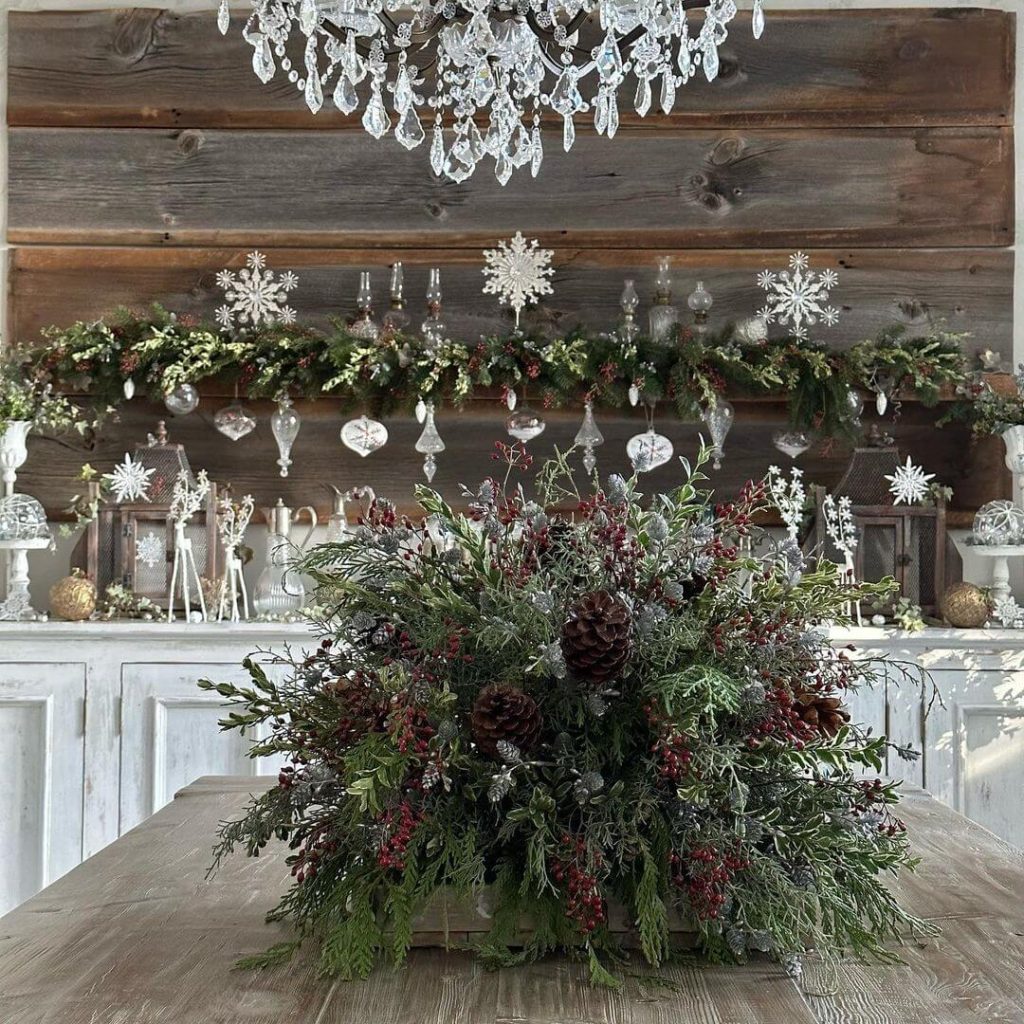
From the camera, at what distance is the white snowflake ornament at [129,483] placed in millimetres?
3305

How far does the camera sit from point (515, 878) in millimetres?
1201

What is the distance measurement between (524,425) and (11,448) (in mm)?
1379

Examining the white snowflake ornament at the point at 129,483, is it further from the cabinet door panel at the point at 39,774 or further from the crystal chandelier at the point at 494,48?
the crystal chandelier at the point at 494,48

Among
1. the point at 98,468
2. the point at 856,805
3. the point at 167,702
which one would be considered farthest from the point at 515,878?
the point at 98,468

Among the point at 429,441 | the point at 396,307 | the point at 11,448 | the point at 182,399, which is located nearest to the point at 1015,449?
the point at 429,441

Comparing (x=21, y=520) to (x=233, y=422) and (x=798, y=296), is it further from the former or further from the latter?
(x=798, y=296)

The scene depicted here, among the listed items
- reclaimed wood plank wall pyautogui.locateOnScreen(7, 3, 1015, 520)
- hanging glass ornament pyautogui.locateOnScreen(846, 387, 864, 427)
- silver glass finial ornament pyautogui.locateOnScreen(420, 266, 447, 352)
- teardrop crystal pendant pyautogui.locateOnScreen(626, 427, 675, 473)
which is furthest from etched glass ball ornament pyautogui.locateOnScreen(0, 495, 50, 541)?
hanging glass ornament pyautogui.locateOnScreen(846, 387, 864, 427)

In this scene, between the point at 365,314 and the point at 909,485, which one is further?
the point at 365,314

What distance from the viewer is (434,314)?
3.39 m

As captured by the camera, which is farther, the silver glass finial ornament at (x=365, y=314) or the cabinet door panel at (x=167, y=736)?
the silver glass finial ornament at (x=365, y=314)

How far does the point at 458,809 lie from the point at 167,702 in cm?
208

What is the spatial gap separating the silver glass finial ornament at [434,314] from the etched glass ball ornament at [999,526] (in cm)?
151

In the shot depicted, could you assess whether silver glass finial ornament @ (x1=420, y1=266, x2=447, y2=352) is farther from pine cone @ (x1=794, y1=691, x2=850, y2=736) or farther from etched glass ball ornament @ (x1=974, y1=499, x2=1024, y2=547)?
pine cone @ (x1=794, y1=691, x2=850, y2=736)

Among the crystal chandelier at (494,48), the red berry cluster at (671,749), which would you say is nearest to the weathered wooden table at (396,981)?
the red berry cluster at (671,749)
